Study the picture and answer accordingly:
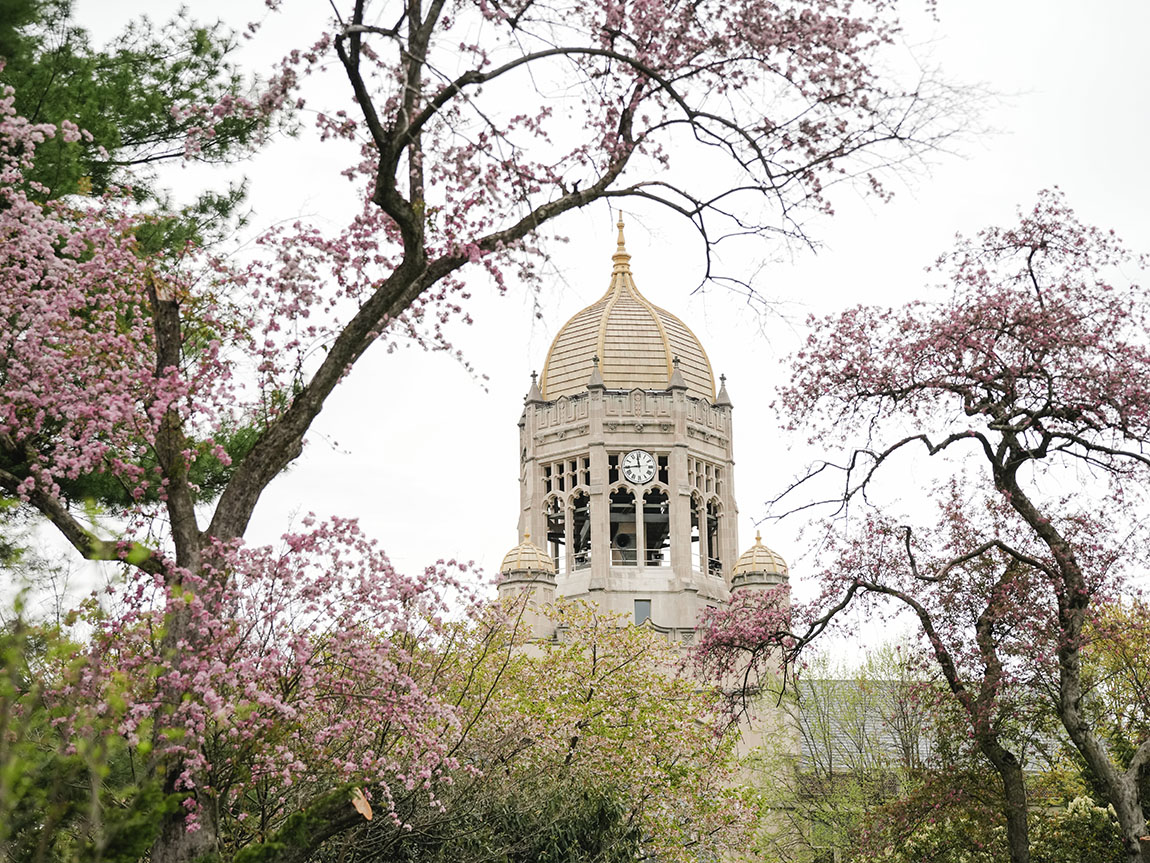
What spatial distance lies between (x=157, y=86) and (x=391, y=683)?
8671mm

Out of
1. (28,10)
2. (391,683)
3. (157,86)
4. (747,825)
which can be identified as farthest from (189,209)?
(747,825)

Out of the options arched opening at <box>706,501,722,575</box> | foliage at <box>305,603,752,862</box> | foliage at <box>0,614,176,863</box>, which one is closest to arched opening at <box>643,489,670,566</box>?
arched opening at <box>706,501,722,575</box>

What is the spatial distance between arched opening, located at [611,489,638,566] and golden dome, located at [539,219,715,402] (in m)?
5.58

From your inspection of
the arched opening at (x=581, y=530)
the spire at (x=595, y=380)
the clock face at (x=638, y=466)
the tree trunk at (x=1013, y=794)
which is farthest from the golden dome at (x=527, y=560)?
the tree trunk at (x=1013, y=794)

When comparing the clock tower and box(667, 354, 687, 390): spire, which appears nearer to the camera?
the clock tower

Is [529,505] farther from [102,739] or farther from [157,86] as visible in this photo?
[102,739]

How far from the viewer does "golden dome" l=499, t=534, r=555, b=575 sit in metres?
59.9

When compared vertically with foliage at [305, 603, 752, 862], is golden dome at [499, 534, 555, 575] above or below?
above

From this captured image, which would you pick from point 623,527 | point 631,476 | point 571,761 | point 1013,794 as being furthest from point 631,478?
point 1013,794

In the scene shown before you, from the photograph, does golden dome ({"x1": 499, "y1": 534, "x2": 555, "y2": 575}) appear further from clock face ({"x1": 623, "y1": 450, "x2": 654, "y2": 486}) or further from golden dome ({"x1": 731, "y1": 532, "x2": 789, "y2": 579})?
golden dome ({"x1": 731, "y1": 532, "x2": 789, "y2": 579})

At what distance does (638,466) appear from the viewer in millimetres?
65062

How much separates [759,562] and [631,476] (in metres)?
7.37

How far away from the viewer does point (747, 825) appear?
33.7 metres

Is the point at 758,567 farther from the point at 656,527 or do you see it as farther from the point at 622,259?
the point at 622,259
